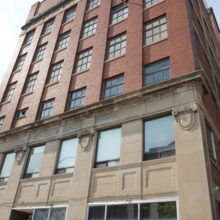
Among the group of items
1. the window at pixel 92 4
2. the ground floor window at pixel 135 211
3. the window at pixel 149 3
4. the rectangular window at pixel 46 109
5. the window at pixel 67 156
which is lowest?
the ground floor window at pixel 135 211

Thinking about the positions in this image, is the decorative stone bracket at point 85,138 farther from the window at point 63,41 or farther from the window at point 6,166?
the window at point 63,41

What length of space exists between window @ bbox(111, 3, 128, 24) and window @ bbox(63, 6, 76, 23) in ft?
17.6

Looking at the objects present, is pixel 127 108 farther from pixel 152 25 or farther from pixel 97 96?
pixel 152 25

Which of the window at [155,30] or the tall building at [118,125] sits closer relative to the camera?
the tall building at [118,125]

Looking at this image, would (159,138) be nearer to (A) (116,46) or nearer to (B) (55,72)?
(A) (116,46)

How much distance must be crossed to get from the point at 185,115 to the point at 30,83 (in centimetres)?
1433

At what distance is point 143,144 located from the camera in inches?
465

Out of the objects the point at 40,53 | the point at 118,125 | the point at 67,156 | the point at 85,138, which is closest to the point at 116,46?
the point at 118,125

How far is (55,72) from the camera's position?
19781mm

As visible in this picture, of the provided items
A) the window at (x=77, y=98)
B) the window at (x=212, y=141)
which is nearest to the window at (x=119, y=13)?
the window at (x=77, y=98)

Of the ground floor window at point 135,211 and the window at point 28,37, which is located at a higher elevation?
the window at point 28,37

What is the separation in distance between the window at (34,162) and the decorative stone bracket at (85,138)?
128 inches

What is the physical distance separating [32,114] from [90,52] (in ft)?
20.0

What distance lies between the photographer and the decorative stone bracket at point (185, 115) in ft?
35.3
